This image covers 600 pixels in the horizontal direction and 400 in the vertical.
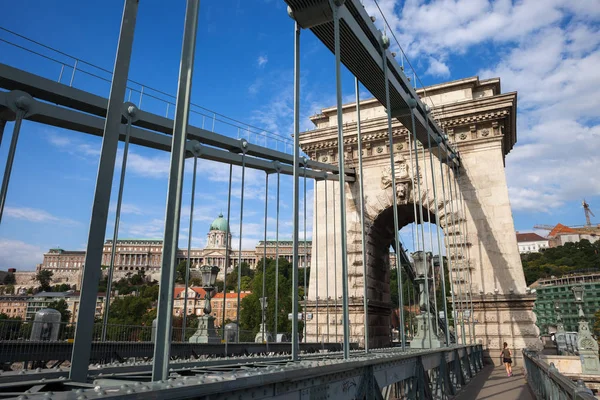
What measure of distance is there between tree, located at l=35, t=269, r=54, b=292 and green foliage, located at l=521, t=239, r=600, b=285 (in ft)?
322

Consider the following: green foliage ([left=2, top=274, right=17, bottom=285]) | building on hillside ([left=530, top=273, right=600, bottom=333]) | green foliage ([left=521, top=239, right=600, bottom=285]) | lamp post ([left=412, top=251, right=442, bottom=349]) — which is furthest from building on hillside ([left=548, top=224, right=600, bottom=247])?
green foliage ([left=2, top=274, right=17, bottom=285])

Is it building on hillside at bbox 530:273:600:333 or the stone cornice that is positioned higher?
the stone cornice

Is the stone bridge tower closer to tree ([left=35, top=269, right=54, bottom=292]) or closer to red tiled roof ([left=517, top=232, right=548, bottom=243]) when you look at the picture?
tree ([left=35, top=269, right=54, bottom=292])

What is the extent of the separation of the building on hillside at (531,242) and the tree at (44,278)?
12096cm

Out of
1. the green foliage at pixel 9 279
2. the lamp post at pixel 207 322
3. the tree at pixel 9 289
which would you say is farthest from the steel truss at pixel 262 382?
the green foliage at pixel 9 279

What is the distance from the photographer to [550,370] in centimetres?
545

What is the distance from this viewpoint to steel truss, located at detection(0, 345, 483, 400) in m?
1.92

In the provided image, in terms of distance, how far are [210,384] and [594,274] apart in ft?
251

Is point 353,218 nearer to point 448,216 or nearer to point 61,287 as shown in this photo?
point 448,216

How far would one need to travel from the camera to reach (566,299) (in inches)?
2399

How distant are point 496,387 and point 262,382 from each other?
950cm

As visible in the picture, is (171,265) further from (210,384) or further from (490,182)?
(490,182)

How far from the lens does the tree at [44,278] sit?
3679 inches

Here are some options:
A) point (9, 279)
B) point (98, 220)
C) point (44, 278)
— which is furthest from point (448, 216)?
point (9, 279)
